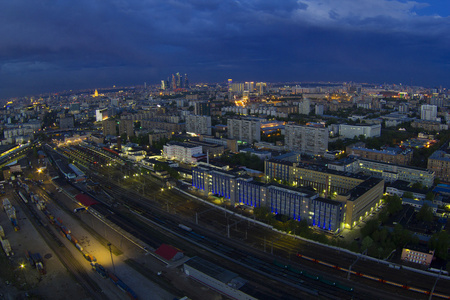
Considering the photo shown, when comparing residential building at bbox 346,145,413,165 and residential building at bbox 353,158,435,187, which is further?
residential building at bbox 346,145,413,165

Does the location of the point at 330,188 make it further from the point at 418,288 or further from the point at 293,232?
the point at 418,288

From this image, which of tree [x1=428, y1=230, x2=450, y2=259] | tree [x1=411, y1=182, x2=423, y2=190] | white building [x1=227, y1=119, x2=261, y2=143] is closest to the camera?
tree [x1=428, y1=230, x2=450, y2=259]

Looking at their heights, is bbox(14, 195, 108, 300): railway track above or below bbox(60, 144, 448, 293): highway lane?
below

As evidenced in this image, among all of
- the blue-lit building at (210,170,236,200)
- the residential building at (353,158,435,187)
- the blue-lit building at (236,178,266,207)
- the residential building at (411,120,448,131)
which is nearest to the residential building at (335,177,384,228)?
the blue-lit building at (236,178,266,207)

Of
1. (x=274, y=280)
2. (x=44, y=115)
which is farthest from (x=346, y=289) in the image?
(x=44, y=115)

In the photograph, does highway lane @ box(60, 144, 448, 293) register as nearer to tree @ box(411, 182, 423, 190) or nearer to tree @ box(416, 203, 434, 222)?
tree @ box(416, 203, 434, 222)

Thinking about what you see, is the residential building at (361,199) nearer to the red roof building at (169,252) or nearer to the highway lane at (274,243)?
the highway lane at (274,243)

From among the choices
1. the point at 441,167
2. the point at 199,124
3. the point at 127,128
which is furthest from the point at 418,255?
the point at 127,128

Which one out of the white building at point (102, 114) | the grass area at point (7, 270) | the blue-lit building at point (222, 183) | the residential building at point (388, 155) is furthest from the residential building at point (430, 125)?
the white building at point (102, 114)
